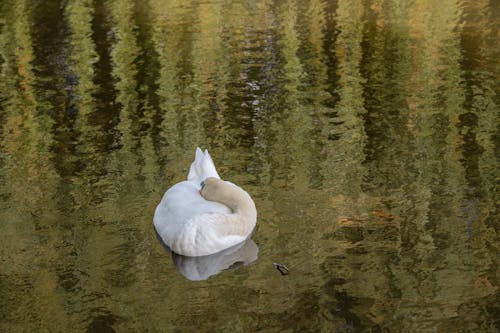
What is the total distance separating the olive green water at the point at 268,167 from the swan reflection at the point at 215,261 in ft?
0.11

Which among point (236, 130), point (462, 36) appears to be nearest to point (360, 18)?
point (462, 36)

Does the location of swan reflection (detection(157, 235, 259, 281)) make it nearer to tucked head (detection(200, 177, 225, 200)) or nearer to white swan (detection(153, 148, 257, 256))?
white swan (detection(153, 148, 257, 256))

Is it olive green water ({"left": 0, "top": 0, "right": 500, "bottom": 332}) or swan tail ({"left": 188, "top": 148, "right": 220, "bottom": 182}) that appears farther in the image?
swan tail ({"left": 188, "top": 148, "right": 220, "bottom": 182})

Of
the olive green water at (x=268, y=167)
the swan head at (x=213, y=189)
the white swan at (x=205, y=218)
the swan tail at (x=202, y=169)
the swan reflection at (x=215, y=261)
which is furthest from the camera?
the swan tail at (x=202, y=169)

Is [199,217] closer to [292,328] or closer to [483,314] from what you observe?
[292,328]

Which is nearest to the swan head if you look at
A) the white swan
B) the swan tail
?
the white swan

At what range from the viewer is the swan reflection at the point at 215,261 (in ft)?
24.4

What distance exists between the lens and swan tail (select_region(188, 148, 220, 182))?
27.6 feet

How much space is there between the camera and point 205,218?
7562 mm

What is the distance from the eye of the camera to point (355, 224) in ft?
26.6

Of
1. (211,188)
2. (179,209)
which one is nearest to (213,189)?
(211,188)

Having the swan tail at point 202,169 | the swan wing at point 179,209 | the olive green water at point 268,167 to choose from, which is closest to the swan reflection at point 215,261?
the olive green water at point 268,167

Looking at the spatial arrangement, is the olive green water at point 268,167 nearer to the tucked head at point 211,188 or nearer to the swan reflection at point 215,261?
the swan reflection at point 215,261

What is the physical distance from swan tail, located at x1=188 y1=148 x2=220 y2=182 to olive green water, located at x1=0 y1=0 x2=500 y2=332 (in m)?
0.55
